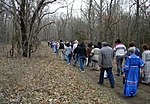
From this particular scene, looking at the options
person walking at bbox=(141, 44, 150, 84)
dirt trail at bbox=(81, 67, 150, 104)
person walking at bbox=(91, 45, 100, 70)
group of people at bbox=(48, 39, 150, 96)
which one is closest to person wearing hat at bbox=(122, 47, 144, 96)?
group of people at bbox=(48, 39, 150, 96)

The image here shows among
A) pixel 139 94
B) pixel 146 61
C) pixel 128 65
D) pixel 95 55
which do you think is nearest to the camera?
pixel 128 65

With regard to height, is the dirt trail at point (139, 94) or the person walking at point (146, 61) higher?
the person walking at point (146, 61)

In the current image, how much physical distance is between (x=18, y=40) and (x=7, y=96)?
12.8 meters

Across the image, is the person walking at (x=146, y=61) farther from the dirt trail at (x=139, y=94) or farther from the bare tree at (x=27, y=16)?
the bare tree at (x=27, y=16)

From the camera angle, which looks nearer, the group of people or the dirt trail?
the dirt trail

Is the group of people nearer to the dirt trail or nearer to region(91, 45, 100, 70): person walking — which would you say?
the dirt trail

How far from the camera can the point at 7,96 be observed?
287 inches

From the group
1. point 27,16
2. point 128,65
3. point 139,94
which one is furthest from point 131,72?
point 27,16

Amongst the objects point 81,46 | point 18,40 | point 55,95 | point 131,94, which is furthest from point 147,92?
point 18,40

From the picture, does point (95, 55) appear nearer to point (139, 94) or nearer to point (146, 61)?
point (146, 61)

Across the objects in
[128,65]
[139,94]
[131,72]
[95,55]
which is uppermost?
[95,55]

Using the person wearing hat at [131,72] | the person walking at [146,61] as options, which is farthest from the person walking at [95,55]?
the person wearing hat at [131,72]

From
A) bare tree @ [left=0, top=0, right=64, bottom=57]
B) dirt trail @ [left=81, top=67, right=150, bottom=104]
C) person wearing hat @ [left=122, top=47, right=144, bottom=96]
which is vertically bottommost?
dirt trail @ [left=81, top=67, right=150, bottom=104]

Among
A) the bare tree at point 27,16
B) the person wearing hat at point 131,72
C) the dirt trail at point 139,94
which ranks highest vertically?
the bare tree at point 27,16
